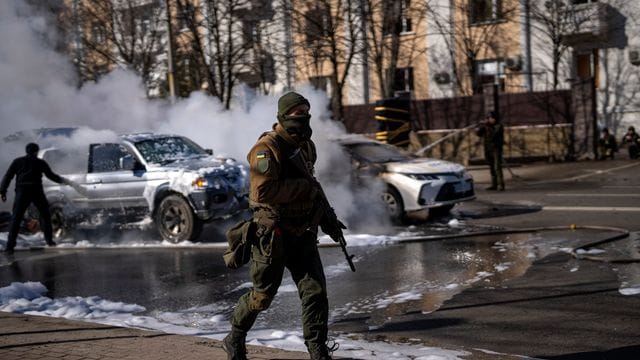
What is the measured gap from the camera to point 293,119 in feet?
17.7

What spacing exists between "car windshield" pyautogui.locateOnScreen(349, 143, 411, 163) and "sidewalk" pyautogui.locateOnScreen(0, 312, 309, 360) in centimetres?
724

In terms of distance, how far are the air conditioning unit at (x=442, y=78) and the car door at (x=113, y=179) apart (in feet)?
70.9

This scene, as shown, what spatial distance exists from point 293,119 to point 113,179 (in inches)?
334

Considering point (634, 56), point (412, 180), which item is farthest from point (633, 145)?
point (412, 180)

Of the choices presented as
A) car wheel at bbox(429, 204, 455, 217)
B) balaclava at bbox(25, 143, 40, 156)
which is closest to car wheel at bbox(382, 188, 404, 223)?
car wheel at bbox(429, 204, 455, 217)

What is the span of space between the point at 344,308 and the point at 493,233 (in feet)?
14.8

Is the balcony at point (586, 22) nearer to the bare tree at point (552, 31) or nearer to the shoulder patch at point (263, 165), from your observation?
the bare tree at point (552, 31)

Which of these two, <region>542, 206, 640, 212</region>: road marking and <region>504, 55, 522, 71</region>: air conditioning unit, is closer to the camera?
<region>542, 206, 640, 212</region>: road marking

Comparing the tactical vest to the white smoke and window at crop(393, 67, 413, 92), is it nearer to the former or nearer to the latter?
the white smoke

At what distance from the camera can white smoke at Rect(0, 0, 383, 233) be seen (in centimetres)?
1444

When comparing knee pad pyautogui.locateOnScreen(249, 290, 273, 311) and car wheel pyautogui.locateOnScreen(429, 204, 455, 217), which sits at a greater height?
knee pad pyautogui.locateOnScreen(249, 290, 273, 311)

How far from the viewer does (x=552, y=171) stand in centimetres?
2292

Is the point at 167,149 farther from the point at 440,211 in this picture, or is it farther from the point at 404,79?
the point at 404,79

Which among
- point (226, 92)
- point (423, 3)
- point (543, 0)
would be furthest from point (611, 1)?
point (226, 92)
